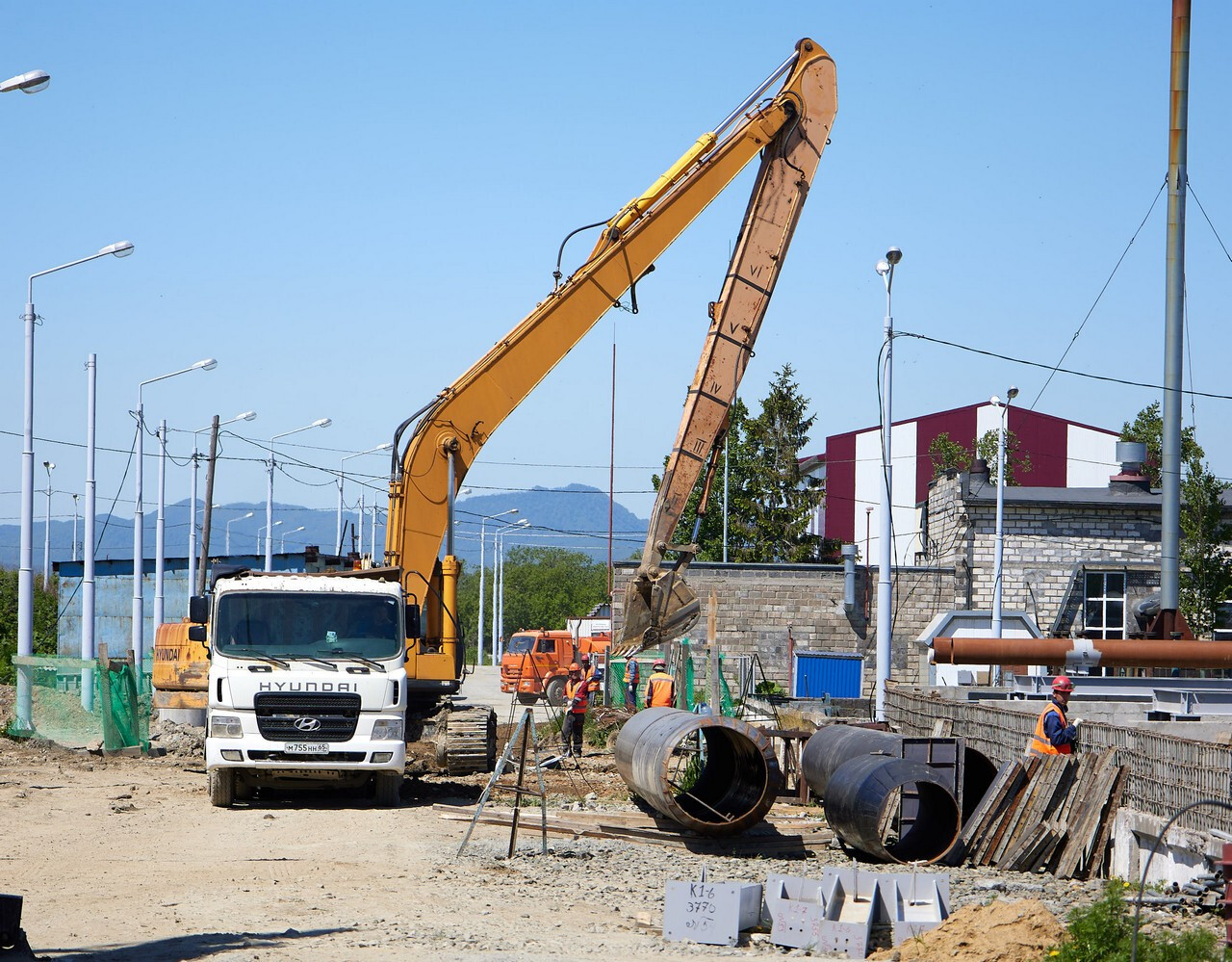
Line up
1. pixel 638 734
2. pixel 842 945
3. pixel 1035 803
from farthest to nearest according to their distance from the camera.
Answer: pixel 638 734 < pixel 1035 803 < pixel 842 945

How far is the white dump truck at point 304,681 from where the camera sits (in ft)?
55.7

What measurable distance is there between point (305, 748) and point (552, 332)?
245 inches

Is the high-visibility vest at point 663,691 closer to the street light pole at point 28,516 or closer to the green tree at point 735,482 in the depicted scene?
the street light pole at point 28,516

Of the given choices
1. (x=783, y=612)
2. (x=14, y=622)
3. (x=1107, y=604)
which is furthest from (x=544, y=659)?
(x=14, y=622)

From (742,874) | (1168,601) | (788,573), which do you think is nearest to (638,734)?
(742,874)

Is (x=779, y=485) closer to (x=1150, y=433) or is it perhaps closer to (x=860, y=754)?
(x=1150, y=433)

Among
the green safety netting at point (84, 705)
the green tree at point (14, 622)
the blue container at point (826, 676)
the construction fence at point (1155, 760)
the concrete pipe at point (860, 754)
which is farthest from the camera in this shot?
the green tree at point (14, 622)

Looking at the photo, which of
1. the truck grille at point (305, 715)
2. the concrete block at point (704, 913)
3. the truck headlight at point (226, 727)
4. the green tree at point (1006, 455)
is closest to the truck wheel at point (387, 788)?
the truck grille at point (305, 715)

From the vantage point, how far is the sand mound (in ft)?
31.7

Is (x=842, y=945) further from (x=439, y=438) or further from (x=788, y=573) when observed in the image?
(x=788, y=573)

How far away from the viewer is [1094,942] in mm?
9047

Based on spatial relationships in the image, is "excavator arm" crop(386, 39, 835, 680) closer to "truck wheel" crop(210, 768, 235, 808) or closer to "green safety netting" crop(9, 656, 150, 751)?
"truck wheel" crop(210, 768, 235, 808)

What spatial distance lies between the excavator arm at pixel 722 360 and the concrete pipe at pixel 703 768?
165 centimetres

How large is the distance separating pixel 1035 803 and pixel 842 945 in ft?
14.6
